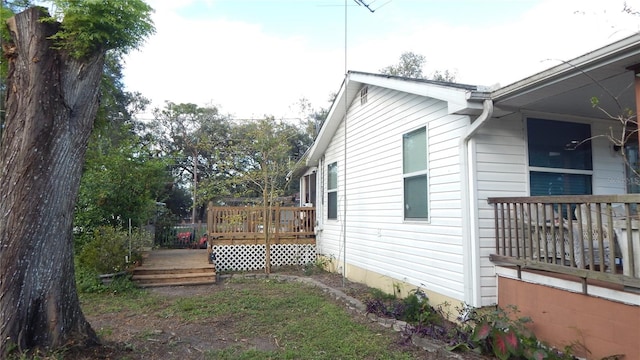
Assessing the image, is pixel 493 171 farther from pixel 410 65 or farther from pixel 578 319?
pixel 410 65

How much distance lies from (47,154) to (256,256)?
23.3ft

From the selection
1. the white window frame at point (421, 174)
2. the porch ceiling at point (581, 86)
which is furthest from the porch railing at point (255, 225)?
the porch ceiling at point (581, 86)

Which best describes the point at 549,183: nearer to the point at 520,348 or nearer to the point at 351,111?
the point at 520,348

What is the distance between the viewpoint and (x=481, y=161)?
463cm

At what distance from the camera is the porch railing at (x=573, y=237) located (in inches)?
123

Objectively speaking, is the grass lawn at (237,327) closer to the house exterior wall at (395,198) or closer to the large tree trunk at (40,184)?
the large tree trunk at (40,184)

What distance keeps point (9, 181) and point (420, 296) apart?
5122mm

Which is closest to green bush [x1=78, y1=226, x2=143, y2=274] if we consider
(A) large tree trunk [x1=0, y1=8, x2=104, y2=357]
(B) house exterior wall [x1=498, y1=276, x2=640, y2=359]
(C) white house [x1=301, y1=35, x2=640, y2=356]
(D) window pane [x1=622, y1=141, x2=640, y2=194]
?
(A) large tree trunk [x1=0, y1=8, x2=104, y2=357]

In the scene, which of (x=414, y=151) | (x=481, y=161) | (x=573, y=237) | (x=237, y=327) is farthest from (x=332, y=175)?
(x=573, y=237)

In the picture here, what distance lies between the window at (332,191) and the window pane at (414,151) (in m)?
3.32

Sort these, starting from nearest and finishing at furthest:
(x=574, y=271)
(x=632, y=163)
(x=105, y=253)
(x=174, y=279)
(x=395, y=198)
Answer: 1. (x=574, y=271)
2. (x=632, y=163)
3. (x=395, y=198)
4. (x=105, y=253)
5. (x=174, y=279)

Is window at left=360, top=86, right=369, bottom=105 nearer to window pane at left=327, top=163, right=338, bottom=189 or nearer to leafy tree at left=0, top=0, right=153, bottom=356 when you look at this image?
window pane at left=327, top=163, right=338, bottom=189

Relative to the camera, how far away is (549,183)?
16.2ft

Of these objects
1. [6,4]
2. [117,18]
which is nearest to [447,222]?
[117,18]
